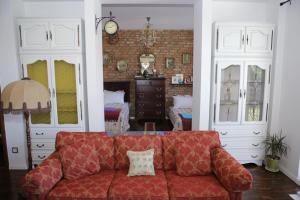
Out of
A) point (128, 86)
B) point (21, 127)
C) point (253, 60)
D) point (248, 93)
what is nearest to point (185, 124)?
point (248, 93)

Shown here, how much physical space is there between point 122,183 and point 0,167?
2661 millimetres

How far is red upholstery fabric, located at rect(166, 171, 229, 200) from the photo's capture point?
230 centimetres

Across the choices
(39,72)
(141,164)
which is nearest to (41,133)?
(39,72)

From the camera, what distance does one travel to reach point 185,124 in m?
5.21

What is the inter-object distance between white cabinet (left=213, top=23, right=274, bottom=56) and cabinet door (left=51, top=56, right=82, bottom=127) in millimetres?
2327

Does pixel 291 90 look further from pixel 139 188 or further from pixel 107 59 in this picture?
pixel 107 59

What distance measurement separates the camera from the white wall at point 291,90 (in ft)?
11.3

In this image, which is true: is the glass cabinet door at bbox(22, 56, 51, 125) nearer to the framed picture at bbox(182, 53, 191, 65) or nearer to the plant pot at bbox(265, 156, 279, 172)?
the plant pot at bbox(265, 156, 279, 172)

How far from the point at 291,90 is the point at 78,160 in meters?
3.35

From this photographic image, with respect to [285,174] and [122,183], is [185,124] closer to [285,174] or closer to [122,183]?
[285,174]

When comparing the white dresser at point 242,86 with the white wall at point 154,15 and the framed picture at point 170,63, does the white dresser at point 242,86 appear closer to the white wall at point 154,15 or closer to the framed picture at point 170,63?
the white wall at point 154,15

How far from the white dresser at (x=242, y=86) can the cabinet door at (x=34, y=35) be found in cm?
273

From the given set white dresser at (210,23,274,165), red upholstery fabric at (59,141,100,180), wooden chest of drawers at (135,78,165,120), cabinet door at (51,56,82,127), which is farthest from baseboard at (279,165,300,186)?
wooden chest of drawers at (135,78,165,120)

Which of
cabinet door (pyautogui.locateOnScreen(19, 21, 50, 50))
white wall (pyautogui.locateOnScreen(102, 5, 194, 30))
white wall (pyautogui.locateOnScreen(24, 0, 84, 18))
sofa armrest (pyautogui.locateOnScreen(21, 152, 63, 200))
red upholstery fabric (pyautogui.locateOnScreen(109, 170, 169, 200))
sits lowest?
red upholstery fabric (pyautogui.locateOnScreen(109, 170, 169, 200))
